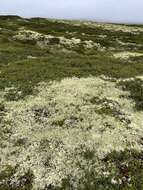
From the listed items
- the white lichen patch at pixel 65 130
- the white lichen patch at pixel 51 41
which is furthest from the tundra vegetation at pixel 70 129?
the white lichen patch at pixel 51 41

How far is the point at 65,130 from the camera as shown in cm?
2405

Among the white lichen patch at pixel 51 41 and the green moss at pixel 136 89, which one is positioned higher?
the green moss at pixel 136 89

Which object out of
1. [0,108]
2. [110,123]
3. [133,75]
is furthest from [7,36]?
[110,123]

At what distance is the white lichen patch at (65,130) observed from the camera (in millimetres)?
20927

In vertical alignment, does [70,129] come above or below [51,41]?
above

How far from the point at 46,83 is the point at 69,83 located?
2091 millimetres

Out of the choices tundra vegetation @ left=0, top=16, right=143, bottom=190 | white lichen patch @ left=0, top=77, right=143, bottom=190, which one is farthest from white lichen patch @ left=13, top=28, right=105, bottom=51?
white lichen patch @ left=0, top=77, right=143, bottom=190

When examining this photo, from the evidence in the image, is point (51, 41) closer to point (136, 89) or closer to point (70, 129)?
point (136, 89)

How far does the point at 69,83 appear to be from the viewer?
3142 cm

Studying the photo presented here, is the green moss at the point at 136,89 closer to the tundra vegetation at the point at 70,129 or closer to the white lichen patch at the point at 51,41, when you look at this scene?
the tundra vegetation at the point at 70,129

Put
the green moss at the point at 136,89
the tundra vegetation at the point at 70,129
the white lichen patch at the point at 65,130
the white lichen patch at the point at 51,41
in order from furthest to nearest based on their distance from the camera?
1. the white lichen patch at the point at 51,41
2. the green moss at the point at 136,89
3. the white lichen patch at the point at 65,130
4. the tundra vegetation at the point at 70,129

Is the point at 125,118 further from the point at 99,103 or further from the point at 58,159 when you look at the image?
the point at 58,159

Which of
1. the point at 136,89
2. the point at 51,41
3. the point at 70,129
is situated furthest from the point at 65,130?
the point at 51,41

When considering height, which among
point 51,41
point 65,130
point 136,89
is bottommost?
point 51,41
